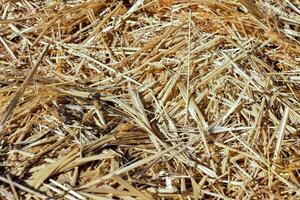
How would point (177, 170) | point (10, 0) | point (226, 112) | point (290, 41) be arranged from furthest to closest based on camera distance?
point (10, 0) < point (290, 41) < point (226, 112) < point (177, 170)

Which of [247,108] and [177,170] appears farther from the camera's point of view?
[247,108]

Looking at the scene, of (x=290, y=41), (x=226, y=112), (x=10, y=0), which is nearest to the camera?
(x=226, y=112)

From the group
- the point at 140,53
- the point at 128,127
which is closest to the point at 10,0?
the point at 140,53

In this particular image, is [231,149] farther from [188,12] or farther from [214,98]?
[188,12]

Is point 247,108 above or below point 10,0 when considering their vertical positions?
below

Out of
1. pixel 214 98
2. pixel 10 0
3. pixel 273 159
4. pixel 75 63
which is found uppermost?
pixel 10 0

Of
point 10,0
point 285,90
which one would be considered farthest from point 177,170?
point 10,0
